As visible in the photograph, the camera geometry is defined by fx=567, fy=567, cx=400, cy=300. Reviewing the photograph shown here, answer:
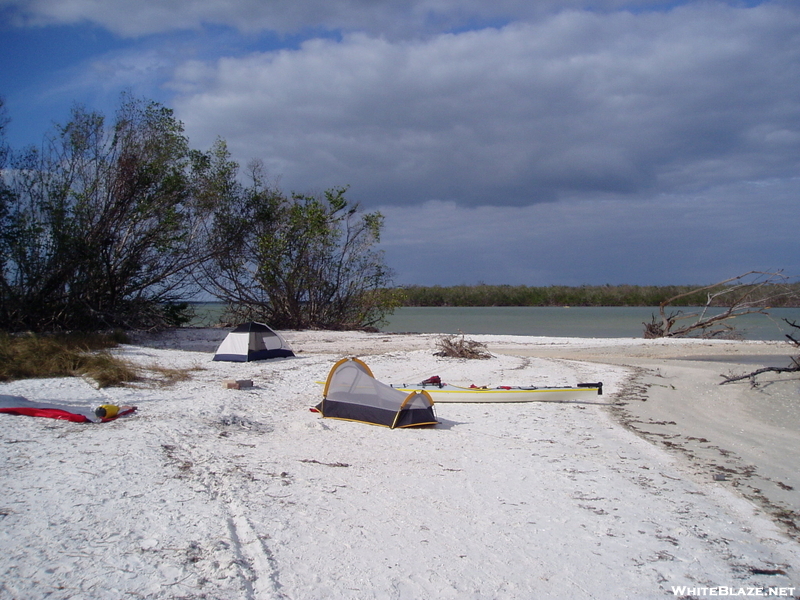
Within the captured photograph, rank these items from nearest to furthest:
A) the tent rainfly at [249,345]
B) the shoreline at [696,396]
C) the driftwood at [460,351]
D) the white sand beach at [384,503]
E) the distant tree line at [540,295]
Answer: the white sand beach at [384,503]
the shoreline at [696,396]
the tent rainfly at [249,345]
the driftwood at [460,351]
the distant tree line at [540,295]

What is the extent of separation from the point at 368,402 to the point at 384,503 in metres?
2.76

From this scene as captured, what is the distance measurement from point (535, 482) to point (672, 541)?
132 centimetres

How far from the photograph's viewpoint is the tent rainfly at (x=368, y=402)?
7059 mm

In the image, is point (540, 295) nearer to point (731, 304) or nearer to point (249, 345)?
Answer: point (731, 304)

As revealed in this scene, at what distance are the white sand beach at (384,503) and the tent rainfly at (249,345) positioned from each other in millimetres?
3891

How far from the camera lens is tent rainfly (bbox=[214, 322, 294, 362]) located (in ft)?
40.9

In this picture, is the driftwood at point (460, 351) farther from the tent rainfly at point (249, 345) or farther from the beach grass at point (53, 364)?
the beach grass at point (53, 364)

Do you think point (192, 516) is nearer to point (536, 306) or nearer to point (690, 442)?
point (690, 442)

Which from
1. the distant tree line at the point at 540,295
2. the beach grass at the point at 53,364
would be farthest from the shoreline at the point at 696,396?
the distant tree line at the point at 540,295

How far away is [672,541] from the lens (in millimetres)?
4062

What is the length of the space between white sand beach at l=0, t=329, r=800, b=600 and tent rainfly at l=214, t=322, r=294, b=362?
12.8ft

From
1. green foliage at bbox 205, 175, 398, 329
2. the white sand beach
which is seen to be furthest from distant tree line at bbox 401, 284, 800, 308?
the white sand beach

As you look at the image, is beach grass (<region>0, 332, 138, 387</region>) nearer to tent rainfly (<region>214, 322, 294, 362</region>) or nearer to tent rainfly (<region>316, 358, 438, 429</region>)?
tent rainfly (<region>214, 322, 294, 362</region>)

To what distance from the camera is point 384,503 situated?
4.51 meters
